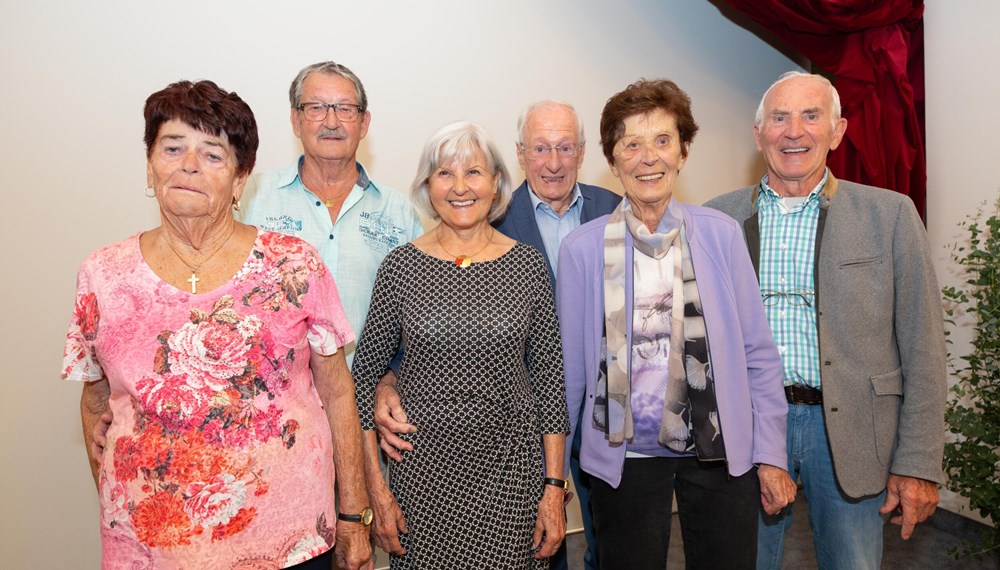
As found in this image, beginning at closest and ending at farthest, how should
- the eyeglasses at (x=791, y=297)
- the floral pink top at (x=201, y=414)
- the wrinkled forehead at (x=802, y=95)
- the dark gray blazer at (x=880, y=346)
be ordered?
the floral pink top at (x=201, y=414), the dark gray blazer at (x=880, y=346), the eyeglasses at (x=791, y=297), the wrinkled forehead at (x=802, y=95)

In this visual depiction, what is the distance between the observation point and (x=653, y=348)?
2016mm

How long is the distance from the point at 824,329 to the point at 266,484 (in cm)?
163

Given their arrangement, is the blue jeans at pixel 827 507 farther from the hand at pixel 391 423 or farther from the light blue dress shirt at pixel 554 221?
the hand at pixel 391 423

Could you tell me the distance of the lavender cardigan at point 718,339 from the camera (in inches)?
78.5

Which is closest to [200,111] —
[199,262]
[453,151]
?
[199,262]

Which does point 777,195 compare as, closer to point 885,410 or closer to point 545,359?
point 885,410

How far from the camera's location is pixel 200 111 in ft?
5.47

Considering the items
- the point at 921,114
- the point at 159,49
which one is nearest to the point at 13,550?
the point at 159,49

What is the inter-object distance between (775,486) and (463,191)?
48.1 inches

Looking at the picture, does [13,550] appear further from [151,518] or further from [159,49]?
[159,49]

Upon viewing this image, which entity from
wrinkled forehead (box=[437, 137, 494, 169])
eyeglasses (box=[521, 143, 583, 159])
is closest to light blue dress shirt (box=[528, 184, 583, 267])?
eyeglasses (box=[521, 143, 583, 159])

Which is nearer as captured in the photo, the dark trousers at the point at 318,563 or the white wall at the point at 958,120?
the dark trousers at the point at 318,563

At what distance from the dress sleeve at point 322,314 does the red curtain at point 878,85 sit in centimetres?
280

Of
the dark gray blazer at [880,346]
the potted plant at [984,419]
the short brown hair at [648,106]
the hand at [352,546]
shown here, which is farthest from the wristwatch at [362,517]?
the potted plant at [984,419]
